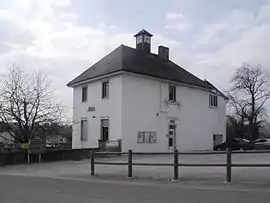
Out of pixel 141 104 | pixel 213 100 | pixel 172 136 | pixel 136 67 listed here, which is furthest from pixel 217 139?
pixel 136 67

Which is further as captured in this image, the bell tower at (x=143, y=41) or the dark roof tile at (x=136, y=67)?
the bell tower at (x=143, y=41)

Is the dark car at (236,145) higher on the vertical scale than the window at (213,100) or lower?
lower

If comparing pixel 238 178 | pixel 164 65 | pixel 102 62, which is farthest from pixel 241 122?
pixel 238 178

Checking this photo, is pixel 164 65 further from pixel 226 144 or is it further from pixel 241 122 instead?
pixel 241 122

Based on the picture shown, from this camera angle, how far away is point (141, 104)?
3666cm

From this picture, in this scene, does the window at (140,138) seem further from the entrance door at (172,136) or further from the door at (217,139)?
the door at (217,139)

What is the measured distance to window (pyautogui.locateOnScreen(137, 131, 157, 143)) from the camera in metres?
36.3

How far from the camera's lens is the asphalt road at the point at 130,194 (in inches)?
409

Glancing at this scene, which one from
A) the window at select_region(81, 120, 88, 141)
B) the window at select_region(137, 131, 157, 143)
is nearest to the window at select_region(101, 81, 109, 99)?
the window at select_region(81, 120, 88, 141)

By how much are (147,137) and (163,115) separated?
2980 mm

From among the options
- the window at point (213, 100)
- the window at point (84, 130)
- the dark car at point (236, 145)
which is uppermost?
the window at point (213, 100)

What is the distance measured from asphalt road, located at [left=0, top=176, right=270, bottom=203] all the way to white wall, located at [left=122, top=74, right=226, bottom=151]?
21.4 meters

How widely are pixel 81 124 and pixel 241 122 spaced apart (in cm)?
3393

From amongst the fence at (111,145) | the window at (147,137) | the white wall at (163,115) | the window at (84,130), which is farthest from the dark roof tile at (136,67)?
the fence at (111,145)
